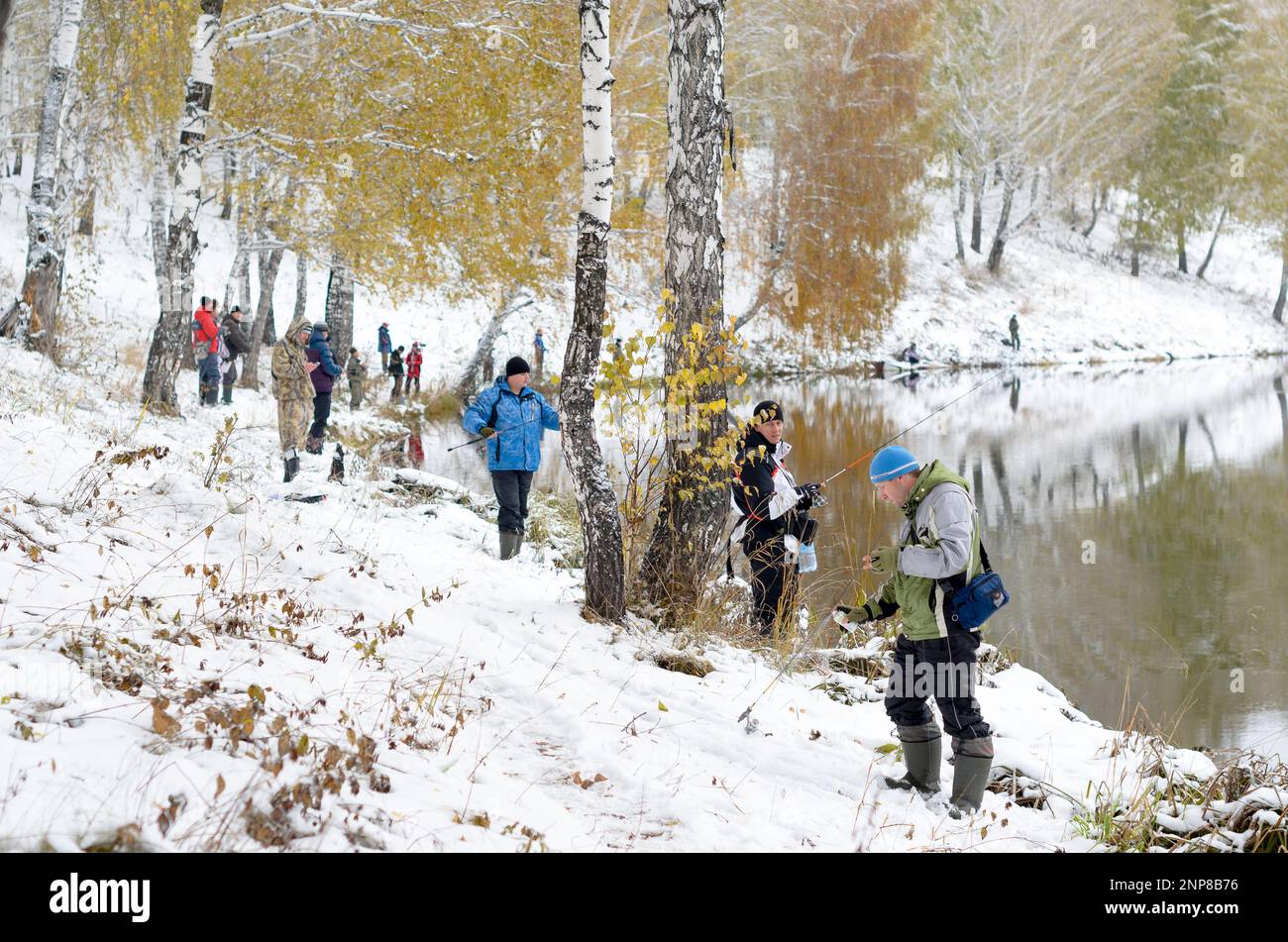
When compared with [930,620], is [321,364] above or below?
above

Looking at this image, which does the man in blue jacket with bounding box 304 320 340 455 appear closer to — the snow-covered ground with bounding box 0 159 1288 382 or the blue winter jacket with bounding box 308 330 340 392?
the blue winter jacket with bounding box 308 330 340 392

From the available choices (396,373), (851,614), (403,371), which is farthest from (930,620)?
(403,371)

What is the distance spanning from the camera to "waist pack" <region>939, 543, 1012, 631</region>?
14.4 feet

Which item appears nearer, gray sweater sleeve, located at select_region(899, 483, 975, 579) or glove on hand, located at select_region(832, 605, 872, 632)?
gray sweater sleeve, located at select_region(899, 483, 975, 579)

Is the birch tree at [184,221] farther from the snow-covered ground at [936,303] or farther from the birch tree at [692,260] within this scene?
the birch tree at [692,260]

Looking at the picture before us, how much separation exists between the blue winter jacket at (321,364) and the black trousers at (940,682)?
29.9 ft

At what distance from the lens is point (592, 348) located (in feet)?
20.8

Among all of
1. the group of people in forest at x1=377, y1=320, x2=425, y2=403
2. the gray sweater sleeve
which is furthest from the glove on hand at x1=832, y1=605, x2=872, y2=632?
the group of people in forest at x1=377, y1=320, x2=425, y2=403

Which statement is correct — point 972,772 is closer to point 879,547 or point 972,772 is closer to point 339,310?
point 879,547

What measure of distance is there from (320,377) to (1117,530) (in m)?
10.0

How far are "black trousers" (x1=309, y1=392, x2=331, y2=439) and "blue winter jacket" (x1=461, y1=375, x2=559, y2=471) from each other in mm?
4768

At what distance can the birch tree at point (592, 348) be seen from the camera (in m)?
6.23

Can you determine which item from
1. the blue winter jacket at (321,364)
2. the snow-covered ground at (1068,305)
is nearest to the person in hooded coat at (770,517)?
the blue winter jacket at (321,364)
